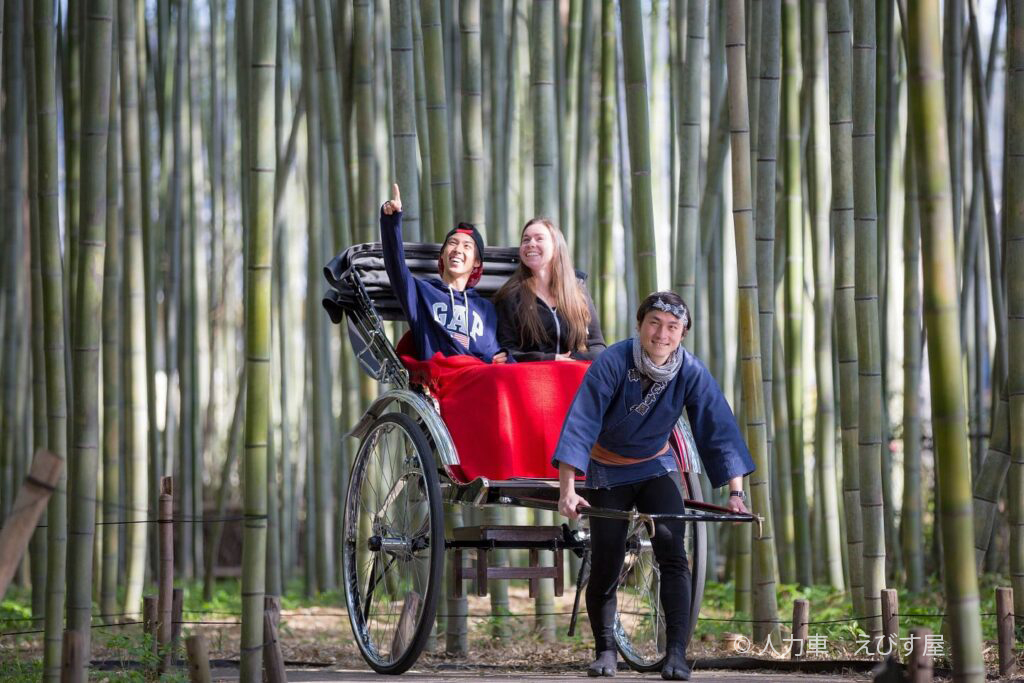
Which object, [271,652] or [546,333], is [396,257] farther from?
[271,652]

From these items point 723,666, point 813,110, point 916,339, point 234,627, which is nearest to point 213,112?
point 234,627

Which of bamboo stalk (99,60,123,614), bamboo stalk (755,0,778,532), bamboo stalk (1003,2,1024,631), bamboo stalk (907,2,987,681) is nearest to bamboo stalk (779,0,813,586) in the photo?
bamboo stalk (755,0,778,532)

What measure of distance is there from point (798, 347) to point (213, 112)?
3323 millimetres

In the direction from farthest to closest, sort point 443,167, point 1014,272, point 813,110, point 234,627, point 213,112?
1. point 213,112
2. point 234,627
3. point 813,110
4. point 443,167
5. point 1014,272

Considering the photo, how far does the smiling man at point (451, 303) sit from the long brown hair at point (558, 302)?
0.33 ft

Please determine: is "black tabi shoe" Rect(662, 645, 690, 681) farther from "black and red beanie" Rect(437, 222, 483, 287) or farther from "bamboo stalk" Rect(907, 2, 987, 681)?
"black and red beanie" Rect(437, 222, 483, 287)

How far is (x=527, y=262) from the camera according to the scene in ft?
10.4

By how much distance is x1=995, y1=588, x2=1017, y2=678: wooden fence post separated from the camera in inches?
109

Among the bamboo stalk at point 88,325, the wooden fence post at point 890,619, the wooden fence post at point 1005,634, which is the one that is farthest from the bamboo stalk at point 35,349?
the wooden fence post at point 1005,634

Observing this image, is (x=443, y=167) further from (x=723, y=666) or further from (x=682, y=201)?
(x=723, y=666)

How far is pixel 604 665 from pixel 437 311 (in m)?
1.00

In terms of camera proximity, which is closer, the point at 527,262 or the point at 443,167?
the point at 527,262

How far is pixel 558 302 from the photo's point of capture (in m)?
3.18

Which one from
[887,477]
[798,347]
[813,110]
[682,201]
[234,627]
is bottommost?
[234,627]
